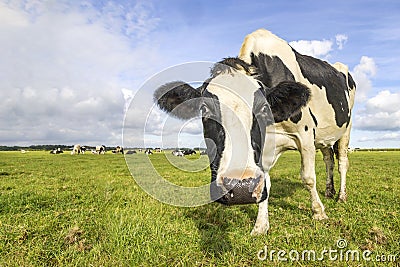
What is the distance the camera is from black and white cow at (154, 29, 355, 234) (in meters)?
3.32

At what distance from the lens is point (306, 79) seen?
5.89 meters

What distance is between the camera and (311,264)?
11.7ft

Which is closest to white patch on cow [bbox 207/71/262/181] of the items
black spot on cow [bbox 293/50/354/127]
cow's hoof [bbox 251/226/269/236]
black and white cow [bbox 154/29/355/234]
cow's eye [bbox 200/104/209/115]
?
black and white cow [bbox 154/29/355/234]

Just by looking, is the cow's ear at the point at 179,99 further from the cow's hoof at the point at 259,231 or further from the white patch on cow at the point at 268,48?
the cow's hoof at the point at 259,231

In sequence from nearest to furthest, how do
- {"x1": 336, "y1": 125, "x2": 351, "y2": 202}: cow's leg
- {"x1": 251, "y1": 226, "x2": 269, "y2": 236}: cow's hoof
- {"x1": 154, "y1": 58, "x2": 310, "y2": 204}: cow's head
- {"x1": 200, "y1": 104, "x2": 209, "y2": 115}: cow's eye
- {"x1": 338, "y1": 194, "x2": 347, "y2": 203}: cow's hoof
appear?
{"x1": 154, "y1": 58, "x2": 310, "y2": 204}: cow's head → {"x1": 200, "y1": 104, "x2": 209, "y2": 115}: cow's eye → {"x1": 251, "y1": 226, "x2": 269, "y2": 236}: cow's hoof → {"x1": 338, "y1": 194, "x2": 347, "y2": 203}: cow's hoof → {"x1": 336, "y1": 125, "x2": 351, "y2": 202}: cow's leg

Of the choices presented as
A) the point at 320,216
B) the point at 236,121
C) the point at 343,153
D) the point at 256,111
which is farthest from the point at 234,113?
the point at 343,153

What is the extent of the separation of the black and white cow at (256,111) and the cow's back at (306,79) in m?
0.01

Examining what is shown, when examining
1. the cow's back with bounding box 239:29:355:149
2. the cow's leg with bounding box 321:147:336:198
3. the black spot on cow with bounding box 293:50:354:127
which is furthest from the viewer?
the cow's leg with bounding box 321:147:336:198

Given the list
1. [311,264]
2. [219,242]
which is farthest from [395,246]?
[219,242]

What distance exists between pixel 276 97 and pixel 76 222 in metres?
3.49

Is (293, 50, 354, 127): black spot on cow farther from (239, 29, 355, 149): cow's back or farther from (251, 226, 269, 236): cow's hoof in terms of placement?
(251, 226, 269, 236): cow's hoof

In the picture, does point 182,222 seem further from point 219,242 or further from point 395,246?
point 395,246

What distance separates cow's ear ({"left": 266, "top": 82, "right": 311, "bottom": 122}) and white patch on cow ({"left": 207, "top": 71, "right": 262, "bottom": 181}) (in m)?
0.31

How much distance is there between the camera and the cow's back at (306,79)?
5.14 metres
